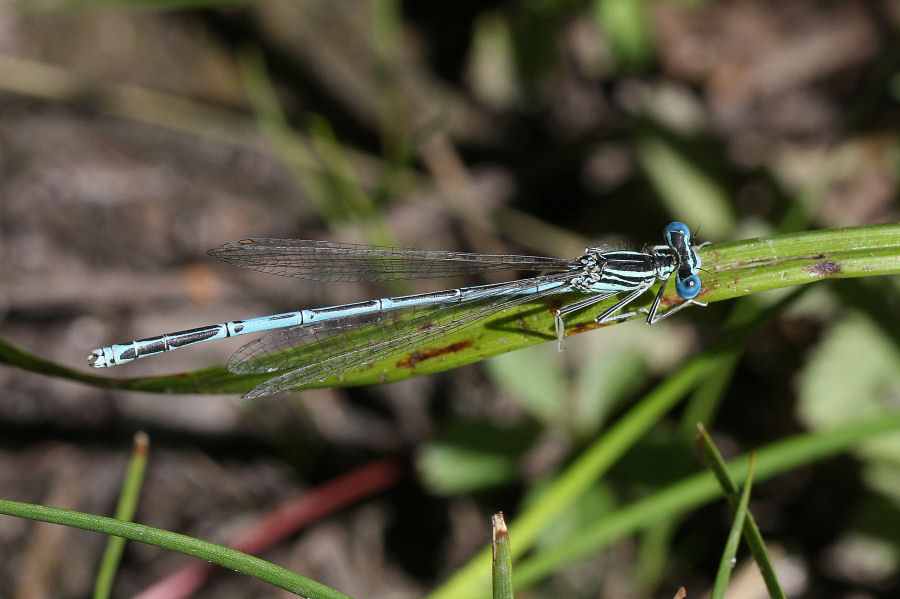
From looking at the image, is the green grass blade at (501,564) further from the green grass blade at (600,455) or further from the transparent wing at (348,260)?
the transparent wing at (348,260)

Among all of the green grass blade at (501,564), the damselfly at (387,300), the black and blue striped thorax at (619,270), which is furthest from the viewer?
the black and blue striped thorax at (619,270)

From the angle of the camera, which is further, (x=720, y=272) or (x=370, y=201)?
(x=370, y=201)

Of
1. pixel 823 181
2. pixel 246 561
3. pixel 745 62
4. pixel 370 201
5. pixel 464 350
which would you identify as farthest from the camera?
pixel 745 62

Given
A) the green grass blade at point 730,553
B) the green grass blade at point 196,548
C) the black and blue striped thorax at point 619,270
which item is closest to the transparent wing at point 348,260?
the black and blue striped thorax at point 619,270

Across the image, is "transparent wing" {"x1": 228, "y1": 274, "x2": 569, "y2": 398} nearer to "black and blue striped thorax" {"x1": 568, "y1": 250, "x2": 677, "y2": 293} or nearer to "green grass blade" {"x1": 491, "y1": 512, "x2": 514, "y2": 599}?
"black and blue striped thorax" {"x1": 568, "y1": 250, "x2": 677, "y2": 293}

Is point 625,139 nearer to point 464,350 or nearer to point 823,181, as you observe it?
point 823,181

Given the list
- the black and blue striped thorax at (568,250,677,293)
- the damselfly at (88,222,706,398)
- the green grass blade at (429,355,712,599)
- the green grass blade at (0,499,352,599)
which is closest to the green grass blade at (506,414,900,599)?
the green grass blade at (429,355,712,599)

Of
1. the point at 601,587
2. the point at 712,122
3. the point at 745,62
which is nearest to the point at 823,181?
the point at 712,122
